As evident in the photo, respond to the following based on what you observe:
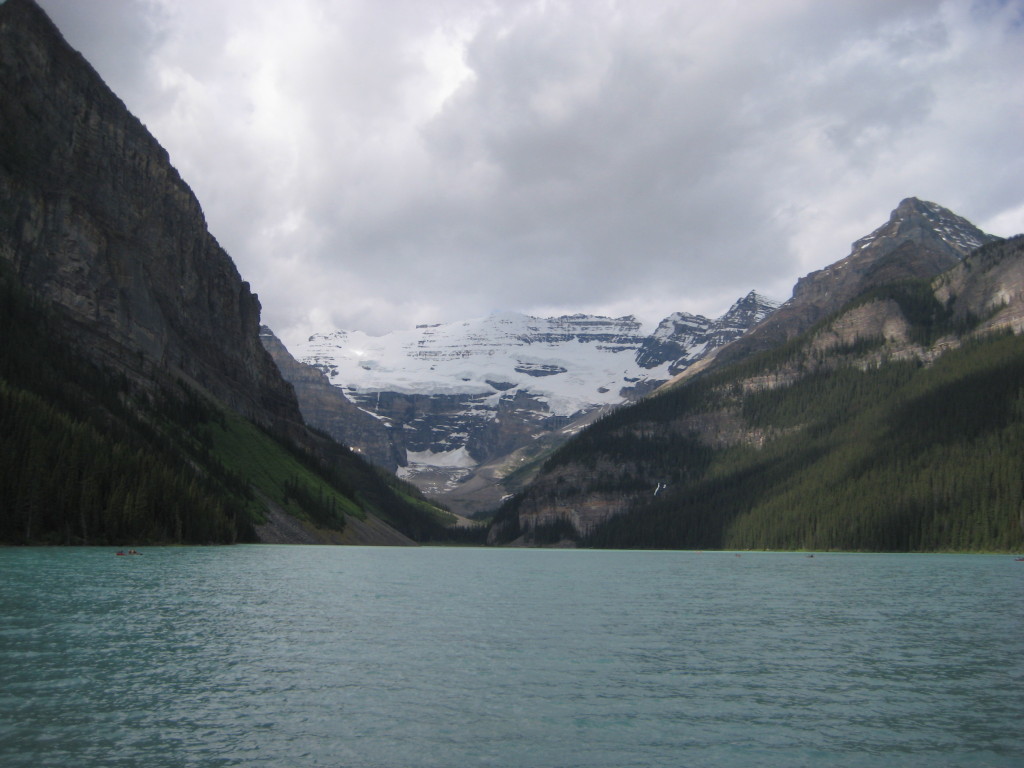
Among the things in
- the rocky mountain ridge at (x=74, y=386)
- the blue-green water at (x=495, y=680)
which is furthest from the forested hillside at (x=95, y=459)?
the blue-green water at (x=495, y=680)

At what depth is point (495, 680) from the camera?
3341 centimetres

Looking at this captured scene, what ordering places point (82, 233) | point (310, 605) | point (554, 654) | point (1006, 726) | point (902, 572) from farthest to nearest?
1. point (82, 233)
2. point (902, 572)
3. point (310, 605)
4. point (554, 654)
5. point (1006, 726)

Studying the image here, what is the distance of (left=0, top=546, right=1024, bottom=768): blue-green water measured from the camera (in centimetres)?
2383

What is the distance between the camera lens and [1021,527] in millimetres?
154500

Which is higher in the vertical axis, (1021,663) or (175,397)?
(175,397)

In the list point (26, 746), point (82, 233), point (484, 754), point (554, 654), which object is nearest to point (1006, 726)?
point (484, 754)

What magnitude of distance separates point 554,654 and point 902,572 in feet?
256

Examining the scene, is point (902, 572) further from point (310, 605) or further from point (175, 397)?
point (175, 397)

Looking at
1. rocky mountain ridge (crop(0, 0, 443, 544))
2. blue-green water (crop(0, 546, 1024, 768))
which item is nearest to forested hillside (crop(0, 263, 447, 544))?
rocky mountain ridge (crop(0, 0, 443, 544))

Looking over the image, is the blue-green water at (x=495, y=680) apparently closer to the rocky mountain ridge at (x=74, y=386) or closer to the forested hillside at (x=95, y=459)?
the forested hillside at (x=95, y=459)

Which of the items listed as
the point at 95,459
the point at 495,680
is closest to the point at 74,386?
the point at 95,459

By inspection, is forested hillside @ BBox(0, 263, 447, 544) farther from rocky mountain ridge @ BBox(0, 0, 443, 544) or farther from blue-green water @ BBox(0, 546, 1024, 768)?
blue-green water @ BBox(0, 546, 1024, 768)

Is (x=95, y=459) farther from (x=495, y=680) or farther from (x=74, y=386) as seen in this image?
(x=495, y=680)

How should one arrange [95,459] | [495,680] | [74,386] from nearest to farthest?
[495,680] < [95,459] < [74,386]
